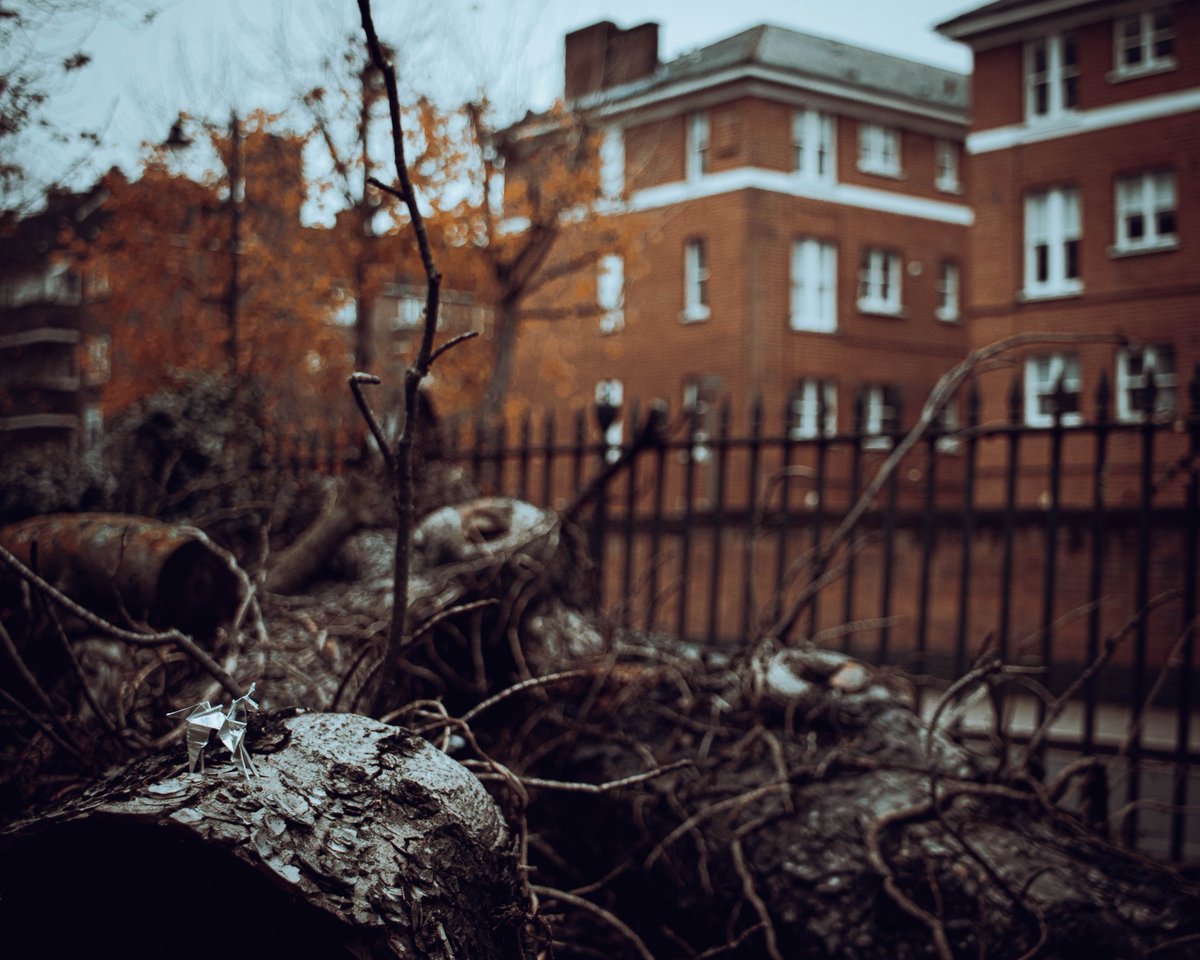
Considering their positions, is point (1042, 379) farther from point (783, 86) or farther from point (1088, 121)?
point (783, 86)

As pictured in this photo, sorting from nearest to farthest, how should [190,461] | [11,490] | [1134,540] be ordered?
[11,490] → [190,461] → [1134,540]

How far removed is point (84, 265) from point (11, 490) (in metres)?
9.51

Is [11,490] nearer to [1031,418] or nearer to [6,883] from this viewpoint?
[6,883]

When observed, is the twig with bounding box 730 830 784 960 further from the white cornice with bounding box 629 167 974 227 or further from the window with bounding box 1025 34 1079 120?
the white cornice with bounding box 629 167 974 227

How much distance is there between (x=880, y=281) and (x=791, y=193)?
3402mm

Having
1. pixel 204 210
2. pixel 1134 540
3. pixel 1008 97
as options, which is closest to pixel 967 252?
pixel 1008 97

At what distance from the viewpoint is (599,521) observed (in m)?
4.96

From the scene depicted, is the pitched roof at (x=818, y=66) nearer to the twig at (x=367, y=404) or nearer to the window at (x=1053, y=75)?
the window at (x=1053, y=75)

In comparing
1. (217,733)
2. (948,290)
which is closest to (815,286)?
(948,290)

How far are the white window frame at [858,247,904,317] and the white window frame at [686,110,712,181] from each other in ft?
14.8

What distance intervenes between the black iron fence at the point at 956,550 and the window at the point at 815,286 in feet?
10.5


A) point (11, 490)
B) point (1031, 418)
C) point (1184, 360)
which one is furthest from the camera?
point (1031, 418)

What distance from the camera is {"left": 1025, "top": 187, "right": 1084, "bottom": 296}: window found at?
770 inches

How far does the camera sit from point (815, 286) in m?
24.4
